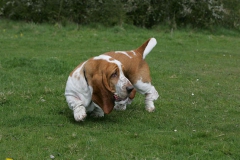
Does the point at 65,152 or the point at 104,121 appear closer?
the point at 65,152

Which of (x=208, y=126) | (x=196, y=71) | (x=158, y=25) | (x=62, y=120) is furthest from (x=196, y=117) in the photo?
(x=158, y=25)

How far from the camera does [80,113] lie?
20.3 ft

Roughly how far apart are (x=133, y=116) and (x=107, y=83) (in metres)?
1.14

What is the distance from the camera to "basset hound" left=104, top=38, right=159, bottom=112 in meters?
6.79

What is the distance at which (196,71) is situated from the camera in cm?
1220

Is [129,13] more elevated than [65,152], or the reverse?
[65,152]

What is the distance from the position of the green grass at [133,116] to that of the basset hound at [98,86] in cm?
30

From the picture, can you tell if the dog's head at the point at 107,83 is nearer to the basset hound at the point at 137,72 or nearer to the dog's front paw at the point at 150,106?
the basset hound at the point at 137,72

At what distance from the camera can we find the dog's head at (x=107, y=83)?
19.6 ft

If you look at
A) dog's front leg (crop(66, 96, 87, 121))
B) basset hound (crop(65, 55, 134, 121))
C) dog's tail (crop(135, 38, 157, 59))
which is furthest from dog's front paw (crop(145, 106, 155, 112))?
dog's front leg (crop(66, 96, 87, 121))

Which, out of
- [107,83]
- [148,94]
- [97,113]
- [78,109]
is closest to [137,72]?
[148,94]

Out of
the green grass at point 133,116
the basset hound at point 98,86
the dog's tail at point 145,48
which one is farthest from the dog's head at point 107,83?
the dog's tail at point 145,48

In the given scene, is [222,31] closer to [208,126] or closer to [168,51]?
[168,51]

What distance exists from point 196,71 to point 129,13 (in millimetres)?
11143
